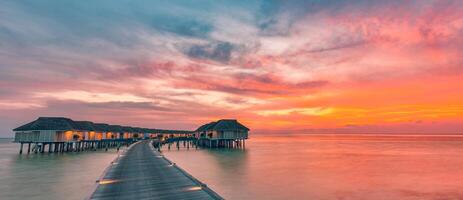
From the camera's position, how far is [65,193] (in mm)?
24312

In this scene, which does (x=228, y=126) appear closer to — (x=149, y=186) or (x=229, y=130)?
(x=229, y=130)

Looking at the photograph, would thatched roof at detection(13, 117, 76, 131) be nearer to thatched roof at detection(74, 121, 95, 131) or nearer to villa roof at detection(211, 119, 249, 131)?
thatched roof at detection(74, 121, 95, 131)

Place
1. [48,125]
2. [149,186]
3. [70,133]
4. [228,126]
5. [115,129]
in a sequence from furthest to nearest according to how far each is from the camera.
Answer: [115,129]
[228,126]
[70,133]
[48,125]
[149,186]

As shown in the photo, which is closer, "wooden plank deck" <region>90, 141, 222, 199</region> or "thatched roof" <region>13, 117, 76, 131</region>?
"wooden plank deck" <region>90, 141, 222, 199</region>

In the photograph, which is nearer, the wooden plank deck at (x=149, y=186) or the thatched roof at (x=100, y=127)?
the wooden plank deck at (x=149, y=186)

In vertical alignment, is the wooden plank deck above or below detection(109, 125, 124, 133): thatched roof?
below

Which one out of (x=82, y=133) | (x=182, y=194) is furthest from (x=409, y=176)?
(x=82, y=133)

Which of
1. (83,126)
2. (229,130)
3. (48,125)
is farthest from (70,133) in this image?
(229,130)

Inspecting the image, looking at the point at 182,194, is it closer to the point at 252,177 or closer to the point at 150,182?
the point at 150,182

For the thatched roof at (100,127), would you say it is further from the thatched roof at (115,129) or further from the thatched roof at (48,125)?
the thatched roof at (48,125)

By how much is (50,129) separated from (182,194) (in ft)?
181

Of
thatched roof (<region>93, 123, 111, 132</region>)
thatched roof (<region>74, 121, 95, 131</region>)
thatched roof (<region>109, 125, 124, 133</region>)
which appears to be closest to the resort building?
thatched roof (<region>74, 121, 95, 131</region>)

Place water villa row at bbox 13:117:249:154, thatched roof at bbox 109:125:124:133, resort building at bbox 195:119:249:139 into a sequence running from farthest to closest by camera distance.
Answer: thatched roof at bbox 109:125:124:133 → resort building at bbox 195:119:249:139 → water villa row at bbox 13:117:249:154

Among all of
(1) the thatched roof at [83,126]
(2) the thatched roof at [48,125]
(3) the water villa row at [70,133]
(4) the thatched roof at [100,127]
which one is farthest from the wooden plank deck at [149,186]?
(4) the thatched roof at [100,127]
